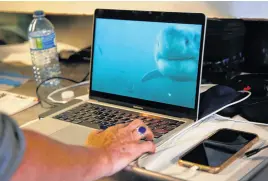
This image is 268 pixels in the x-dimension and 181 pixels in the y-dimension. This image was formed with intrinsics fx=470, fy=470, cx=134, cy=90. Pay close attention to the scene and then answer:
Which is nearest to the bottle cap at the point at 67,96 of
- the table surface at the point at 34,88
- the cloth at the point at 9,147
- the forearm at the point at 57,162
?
the table surface at the point at 34,88

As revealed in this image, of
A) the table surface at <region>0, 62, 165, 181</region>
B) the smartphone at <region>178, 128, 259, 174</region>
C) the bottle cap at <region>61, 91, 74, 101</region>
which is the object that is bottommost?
the table surface at <region>0, 62, 165, 181</region>

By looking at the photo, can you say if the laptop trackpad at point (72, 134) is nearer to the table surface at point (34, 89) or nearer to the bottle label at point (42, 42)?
the table surface at point (34, 89)

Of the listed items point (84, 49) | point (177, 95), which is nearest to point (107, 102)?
point (177, 95)

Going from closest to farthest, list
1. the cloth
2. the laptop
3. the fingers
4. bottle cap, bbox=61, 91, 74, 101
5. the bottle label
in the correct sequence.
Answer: the cloth, the fingers, the laptop, bottle cap, bbox=61, 91, 74, 101, the bottle label

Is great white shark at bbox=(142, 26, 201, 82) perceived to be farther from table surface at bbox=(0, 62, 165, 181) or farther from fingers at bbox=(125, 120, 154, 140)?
table surface at bbox=(0, 62, 165, 181)

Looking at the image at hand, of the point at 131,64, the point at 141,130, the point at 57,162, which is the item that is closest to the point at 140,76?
the point at 131,64

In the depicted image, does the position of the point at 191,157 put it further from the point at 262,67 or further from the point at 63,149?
the point at 262,67

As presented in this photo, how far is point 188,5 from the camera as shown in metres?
1.40

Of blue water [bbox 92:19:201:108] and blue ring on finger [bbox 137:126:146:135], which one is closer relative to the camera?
blue ring on finger [bbox 137:126:146:135]

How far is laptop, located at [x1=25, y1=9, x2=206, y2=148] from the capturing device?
1060 millimetres

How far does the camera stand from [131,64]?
1177 millimetres

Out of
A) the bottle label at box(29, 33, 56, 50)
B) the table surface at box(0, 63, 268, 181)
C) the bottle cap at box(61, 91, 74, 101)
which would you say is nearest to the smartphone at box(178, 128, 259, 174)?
the table surface at box(0, 63, 268, 181)

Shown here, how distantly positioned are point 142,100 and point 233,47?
14.3 inches

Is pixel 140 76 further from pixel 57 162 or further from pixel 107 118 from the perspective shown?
pixel 57 162
